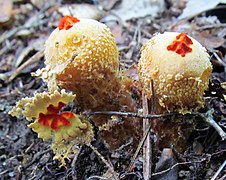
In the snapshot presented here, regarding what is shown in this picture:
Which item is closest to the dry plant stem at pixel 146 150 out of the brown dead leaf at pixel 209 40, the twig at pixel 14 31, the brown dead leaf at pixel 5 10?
the brown dead leaf at pixel 209 40

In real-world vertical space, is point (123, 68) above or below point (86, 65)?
below

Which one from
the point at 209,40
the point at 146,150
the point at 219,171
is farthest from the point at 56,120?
the point at 209,40

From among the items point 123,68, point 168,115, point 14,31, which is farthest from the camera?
point 14,31

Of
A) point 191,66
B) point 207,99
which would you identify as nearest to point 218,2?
point 207,99

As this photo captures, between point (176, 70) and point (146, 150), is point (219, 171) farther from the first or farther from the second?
point (176, 70)

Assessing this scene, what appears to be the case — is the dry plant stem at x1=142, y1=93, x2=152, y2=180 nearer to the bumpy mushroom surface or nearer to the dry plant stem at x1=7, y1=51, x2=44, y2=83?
the bumpy mushroom surface

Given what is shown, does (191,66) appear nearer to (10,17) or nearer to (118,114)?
(118,114)

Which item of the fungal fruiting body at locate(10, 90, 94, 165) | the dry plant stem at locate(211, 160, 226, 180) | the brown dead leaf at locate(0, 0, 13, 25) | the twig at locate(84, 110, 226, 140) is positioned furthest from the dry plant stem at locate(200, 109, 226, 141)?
the brown dead leaf at locate(0, 0, 13, 25)
